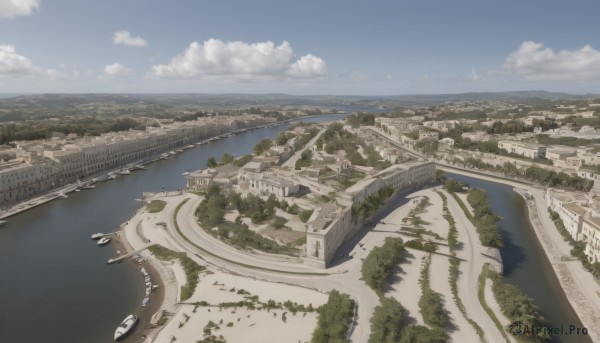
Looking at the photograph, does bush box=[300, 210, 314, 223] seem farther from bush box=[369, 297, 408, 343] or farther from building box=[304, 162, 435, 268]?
bush box=[369, 297, 408, 343]

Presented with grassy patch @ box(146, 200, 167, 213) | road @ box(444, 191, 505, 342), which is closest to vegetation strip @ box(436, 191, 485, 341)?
road @ box(444, 191, 505, 342)

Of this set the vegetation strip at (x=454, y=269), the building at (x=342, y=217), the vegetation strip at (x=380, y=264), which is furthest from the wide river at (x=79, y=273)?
the building at (x=342, y=217)

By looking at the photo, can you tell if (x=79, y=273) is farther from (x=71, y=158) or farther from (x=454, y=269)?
(x=71, y=158)

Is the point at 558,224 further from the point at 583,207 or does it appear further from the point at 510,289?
the point at 510,289

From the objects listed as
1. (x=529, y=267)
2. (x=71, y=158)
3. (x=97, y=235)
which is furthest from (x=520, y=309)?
(x=71, y=158)

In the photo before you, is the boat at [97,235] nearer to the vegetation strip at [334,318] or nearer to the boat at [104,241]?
the boat at [104,241]

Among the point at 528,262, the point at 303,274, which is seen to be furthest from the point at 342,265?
the point at 528,262
